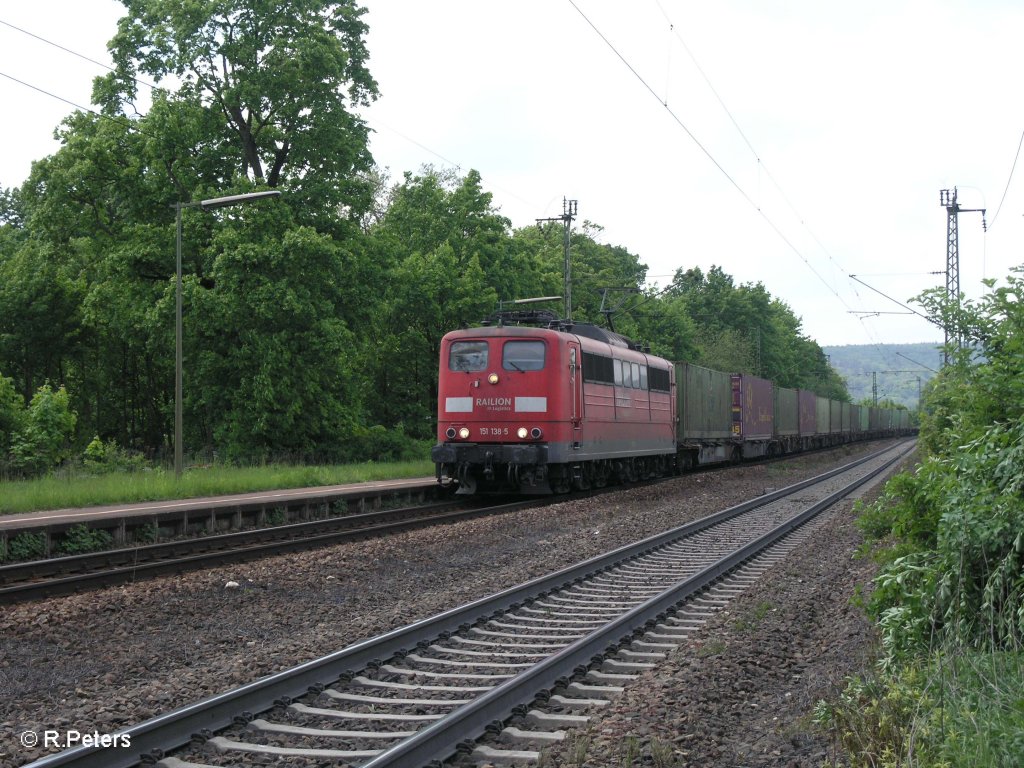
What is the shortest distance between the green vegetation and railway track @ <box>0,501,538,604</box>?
7895 millimetres

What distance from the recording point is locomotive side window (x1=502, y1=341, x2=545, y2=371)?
19.3 meters

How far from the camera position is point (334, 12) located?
31328 millimetres

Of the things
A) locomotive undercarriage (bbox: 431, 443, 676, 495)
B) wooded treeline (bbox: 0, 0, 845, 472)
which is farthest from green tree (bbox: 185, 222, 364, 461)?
locomotive undercarriage (bbox: 431, 443, 676, 495)

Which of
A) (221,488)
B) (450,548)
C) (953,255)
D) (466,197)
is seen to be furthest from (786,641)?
(466,197)

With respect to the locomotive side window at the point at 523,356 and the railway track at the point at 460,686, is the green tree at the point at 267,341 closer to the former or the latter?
the locomotive side window at the point at 523,356

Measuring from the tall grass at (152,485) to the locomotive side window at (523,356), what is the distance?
625cm

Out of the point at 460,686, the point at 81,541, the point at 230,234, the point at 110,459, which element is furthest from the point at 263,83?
the point at 460,686

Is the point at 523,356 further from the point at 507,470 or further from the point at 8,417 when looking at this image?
the point at 8,417

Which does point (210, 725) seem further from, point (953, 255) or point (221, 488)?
point (953, 255)

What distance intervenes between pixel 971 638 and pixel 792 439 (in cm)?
4396

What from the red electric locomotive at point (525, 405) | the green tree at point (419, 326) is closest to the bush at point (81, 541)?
the red electric locomotive at point (525, 405)

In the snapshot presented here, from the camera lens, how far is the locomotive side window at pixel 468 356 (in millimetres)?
19984

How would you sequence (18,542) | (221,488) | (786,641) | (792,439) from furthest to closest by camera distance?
(792,439)
(221,488)
(18,542)
(786,641)

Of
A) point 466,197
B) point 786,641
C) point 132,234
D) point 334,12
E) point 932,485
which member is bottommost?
point 786,641
